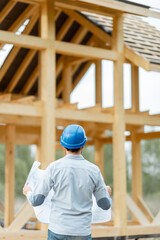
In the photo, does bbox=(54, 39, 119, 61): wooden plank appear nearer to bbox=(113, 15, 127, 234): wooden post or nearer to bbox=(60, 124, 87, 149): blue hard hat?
bbox=(113, 15, 127, 234): wooden post

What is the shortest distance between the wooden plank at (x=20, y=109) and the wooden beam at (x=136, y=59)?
1.97 meters

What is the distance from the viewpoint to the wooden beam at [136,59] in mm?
8602

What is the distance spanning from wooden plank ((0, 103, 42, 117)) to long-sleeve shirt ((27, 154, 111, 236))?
4.50 m

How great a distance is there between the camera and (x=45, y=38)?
A: 837 centimetres

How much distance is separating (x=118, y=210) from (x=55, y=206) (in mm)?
5547

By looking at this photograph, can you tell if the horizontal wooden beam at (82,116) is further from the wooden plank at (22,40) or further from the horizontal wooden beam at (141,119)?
the wooden plank at (22,40)

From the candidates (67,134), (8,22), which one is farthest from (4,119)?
(67,134)

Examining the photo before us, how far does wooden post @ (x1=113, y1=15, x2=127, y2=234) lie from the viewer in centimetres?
884

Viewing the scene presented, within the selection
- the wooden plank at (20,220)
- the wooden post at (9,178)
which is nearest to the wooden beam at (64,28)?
the wooden post at (9,178)

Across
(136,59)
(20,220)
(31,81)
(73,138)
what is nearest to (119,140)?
(136,59)

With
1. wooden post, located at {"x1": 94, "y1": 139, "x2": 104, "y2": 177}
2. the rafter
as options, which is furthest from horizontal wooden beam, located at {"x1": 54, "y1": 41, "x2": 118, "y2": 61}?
wooden post, located at {"x1": 94, "y1": 139, "x2": 104, "y2": 177}

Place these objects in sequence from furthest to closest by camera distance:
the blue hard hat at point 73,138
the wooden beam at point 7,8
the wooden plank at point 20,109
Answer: the wooden beam at point 7,8
the wooden plank at point 20,109
the blue hard hat at point 73,138

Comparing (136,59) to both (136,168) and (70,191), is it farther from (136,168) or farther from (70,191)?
(70,191)

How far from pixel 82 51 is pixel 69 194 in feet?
18.4
